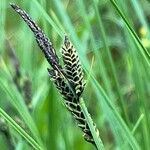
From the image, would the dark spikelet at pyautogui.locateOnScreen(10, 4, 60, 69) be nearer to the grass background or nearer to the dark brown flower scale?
the dark brown flower scale

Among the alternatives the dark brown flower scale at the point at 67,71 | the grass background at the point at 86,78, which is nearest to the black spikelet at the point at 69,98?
the dark brown flower scale at the point at 67,71

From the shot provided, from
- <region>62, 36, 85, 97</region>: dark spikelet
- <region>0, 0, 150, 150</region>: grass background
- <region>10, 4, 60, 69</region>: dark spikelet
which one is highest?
<region>10, 4, 60, 69</region>: dark spikelet

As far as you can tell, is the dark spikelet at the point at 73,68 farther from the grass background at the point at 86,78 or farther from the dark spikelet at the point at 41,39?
the grass background at the point at 86,78

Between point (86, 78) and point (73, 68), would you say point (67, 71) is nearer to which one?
point (73, 68)

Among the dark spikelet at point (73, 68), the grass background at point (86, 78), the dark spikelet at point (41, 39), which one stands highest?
the dark spikelet at point (41, 39)

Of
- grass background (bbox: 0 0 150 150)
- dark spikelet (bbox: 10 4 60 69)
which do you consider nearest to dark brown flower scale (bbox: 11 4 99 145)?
dark spikelet (bbox: 10 4 60 69)

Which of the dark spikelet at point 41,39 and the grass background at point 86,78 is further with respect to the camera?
the grass background at point 86,78

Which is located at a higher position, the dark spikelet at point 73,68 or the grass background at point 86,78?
the dark spikelet at point 73,68

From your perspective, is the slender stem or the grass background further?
the grass background

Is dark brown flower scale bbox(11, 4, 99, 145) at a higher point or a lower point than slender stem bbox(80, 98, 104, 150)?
higher
